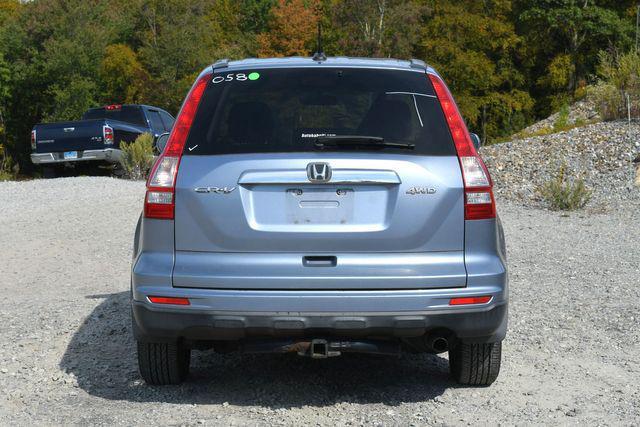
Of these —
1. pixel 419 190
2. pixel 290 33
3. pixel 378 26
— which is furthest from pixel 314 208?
pixel 290 33

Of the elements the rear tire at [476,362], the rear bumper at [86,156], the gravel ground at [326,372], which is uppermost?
the rear tire at [476,362]

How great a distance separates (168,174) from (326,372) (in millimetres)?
1854

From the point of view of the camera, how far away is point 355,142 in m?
5.05

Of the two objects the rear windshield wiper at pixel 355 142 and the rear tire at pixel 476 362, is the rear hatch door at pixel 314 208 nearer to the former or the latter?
the rear windshield wiper at pixel 355 142

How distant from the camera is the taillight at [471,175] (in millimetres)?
4992

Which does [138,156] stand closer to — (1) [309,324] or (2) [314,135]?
(2) [314,135]

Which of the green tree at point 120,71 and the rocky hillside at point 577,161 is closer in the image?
the rocky hillside at point 577,161

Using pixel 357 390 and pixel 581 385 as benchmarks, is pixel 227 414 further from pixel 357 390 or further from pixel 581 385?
pixel 581 385

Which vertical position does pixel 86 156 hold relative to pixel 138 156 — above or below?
below

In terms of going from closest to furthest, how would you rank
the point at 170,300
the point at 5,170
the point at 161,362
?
the point at 170,300
the point at 161,362
the point at 5,170

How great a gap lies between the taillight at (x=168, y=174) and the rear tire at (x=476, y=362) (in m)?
1.80

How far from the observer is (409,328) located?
193 inches

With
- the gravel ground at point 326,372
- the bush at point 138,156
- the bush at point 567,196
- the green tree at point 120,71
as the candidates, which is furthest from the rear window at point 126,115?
the green tree at point 120,71

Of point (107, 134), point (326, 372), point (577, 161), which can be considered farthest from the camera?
point (107, 134)
